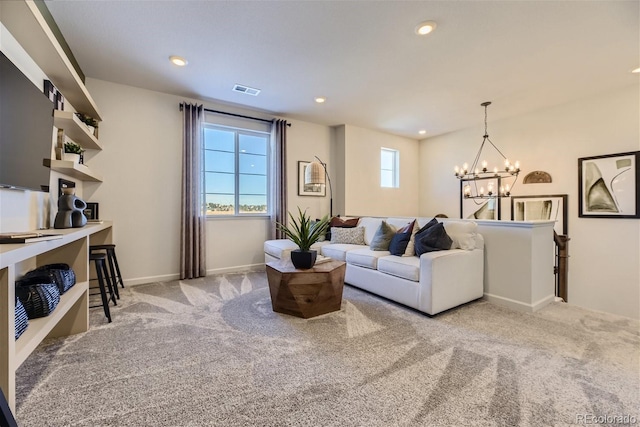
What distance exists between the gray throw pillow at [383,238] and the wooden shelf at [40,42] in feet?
11.3

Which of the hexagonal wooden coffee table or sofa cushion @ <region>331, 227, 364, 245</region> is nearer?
the hexagonal wooden coffee table

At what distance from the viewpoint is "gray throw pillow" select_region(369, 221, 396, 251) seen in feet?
11.2

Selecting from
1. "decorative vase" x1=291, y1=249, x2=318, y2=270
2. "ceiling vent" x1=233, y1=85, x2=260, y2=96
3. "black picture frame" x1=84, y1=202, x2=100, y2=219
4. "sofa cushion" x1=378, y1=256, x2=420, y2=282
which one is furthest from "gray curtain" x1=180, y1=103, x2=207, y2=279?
"sofa cushion" x1=378, y1=256, x2=420, y2=282

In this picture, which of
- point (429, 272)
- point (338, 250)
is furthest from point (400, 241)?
point (338, 250)

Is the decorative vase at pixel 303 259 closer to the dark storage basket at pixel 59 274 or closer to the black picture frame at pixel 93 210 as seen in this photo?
the dark storage basket at pixel 59 274

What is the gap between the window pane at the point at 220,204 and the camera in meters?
4.13

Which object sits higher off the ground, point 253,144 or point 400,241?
point 253,144

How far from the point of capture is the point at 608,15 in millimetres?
2150

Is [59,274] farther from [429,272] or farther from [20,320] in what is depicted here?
[429,272]

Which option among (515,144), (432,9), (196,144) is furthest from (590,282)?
(196,144)

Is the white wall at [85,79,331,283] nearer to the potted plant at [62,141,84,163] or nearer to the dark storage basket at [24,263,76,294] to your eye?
the potted plant at [62,141,84,163]

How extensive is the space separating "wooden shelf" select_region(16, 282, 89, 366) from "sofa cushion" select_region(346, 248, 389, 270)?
267 centimetres

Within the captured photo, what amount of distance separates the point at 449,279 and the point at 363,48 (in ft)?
8.09

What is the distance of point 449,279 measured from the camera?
8.66ft
